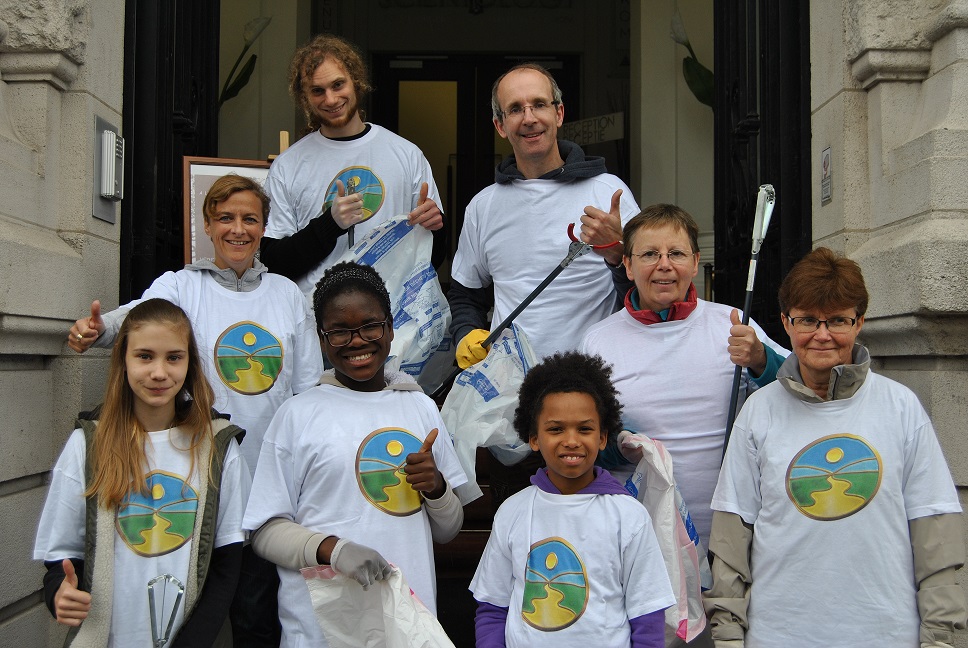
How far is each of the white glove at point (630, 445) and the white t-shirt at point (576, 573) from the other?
8.2 inches

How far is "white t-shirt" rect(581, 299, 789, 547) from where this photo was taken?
2.78 metres

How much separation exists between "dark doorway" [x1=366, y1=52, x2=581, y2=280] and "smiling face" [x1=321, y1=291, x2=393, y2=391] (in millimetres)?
6660

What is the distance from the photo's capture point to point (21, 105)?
11.6 ft

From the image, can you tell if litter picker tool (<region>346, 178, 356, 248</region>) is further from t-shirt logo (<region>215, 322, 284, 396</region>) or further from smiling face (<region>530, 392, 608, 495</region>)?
smiling face (<region>530, 392, 608, 495</region>)

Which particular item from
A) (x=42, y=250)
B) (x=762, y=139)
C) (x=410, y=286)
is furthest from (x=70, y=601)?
(x=762, y=139)

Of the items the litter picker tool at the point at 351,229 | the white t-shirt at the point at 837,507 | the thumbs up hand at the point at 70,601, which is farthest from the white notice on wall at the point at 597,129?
the thumbs up hand at the point at 70,601

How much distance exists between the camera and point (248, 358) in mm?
3027

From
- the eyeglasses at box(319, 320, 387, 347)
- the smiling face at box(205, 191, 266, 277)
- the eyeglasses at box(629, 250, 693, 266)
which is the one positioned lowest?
the eyeglasses at box(319, 320, 387, 347)

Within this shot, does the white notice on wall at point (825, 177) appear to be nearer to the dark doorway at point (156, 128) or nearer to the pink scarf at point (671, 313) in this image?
the pink scarf at point (671, 313)

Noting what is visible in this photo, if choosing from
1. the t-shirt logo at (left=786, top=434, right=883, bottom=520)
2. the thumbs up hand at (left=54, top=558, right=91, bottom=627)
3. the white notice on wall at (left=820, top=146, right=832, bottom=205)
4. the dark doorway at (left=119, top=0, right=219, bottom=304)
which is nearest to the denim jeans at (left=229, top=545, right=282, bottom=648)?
the thumbs up hand at (left=54, top=558, right=91, bottom=627)

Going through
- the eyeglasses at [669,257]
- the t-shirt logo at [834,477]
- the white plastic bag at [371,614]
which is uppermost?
the eyeglasses at [669,257]

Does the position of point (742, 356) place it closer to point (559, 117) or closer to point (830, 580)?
point (830, 580)

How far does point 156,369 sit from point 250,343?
481 millimetres

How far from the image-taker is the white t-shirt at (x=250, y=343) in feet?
9.82
